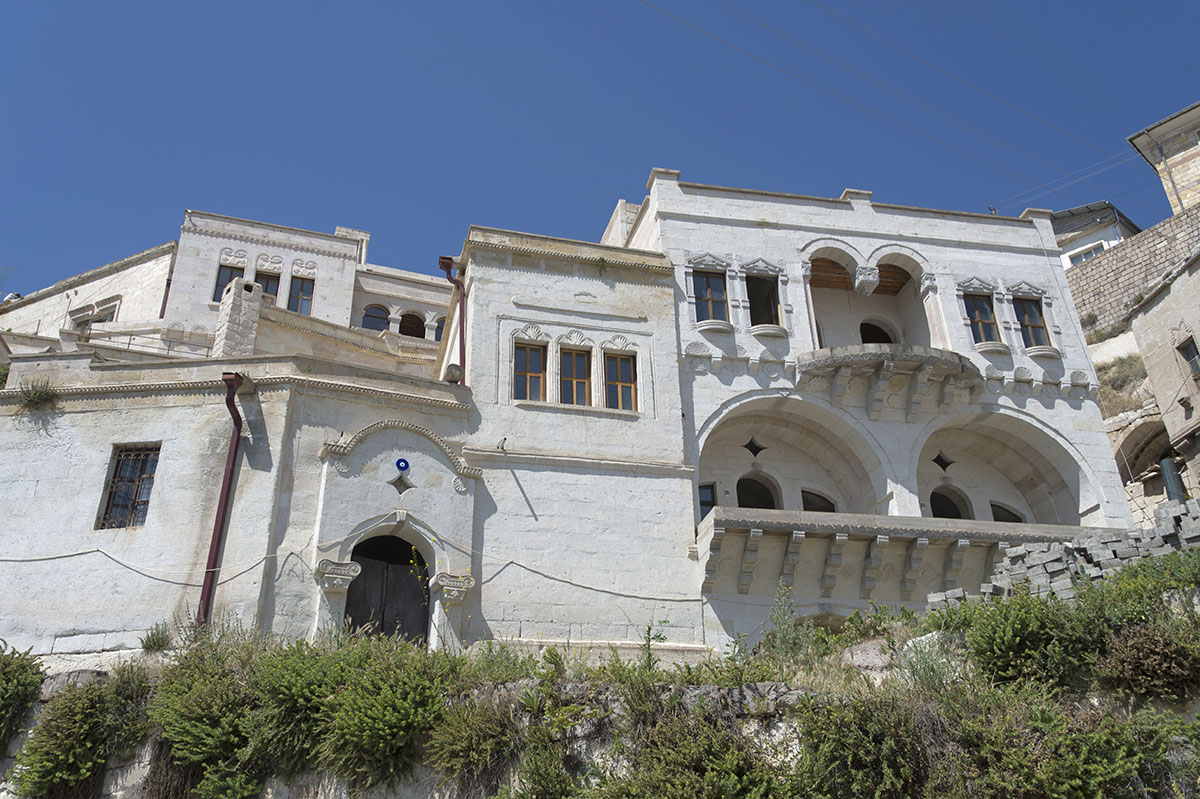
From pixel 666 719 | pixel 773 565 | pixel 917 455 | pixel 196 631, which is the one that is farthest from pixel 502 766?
pixel 917 455

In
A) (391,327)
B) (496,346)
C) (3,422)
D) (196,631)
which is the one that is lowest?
(196,631)

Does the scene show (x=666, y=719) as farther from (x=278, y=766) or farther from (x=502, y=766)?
(x=278, y=766)

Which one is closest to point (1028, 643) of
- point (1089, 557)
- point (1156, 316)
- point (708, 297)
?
point (1089, 557)

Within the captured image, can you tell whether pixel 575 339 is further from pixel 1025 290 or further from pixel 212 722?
pixel 1025 290

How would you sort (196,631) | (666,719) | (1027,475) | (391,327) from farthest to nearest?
1. (391,327)
2. (1027,475)
3. (196,631)
4. (666,719)

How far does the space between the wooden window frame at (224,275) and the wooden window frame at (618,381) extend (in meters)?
17.3

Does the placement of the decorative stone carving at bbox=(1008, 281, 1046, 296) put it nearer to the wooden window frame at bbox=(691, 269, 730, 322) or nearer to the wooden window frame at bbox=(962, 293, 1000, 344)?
the wooden window frame at bbox=(962, 293, 1000, 344)

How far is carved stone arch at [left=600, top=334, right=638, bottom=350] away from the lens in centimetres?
2298

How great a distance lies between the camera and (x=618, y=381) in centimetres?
2278

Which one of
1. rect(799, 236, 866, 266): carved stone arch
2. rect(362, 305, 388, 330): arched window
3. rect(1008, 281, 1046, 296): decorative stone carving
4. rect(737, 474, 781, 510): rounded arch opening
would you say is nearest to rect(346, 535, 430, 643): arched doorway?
rect(737, 474, 781, 510): rounded arch opening

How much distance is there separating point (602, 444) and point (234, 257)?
1982 cm

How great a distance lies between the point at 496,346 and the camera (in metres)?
22.3

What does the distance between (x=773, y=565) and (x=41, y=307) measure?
31.4 m

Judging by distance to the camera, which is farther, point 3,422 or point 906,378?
point 906,378
